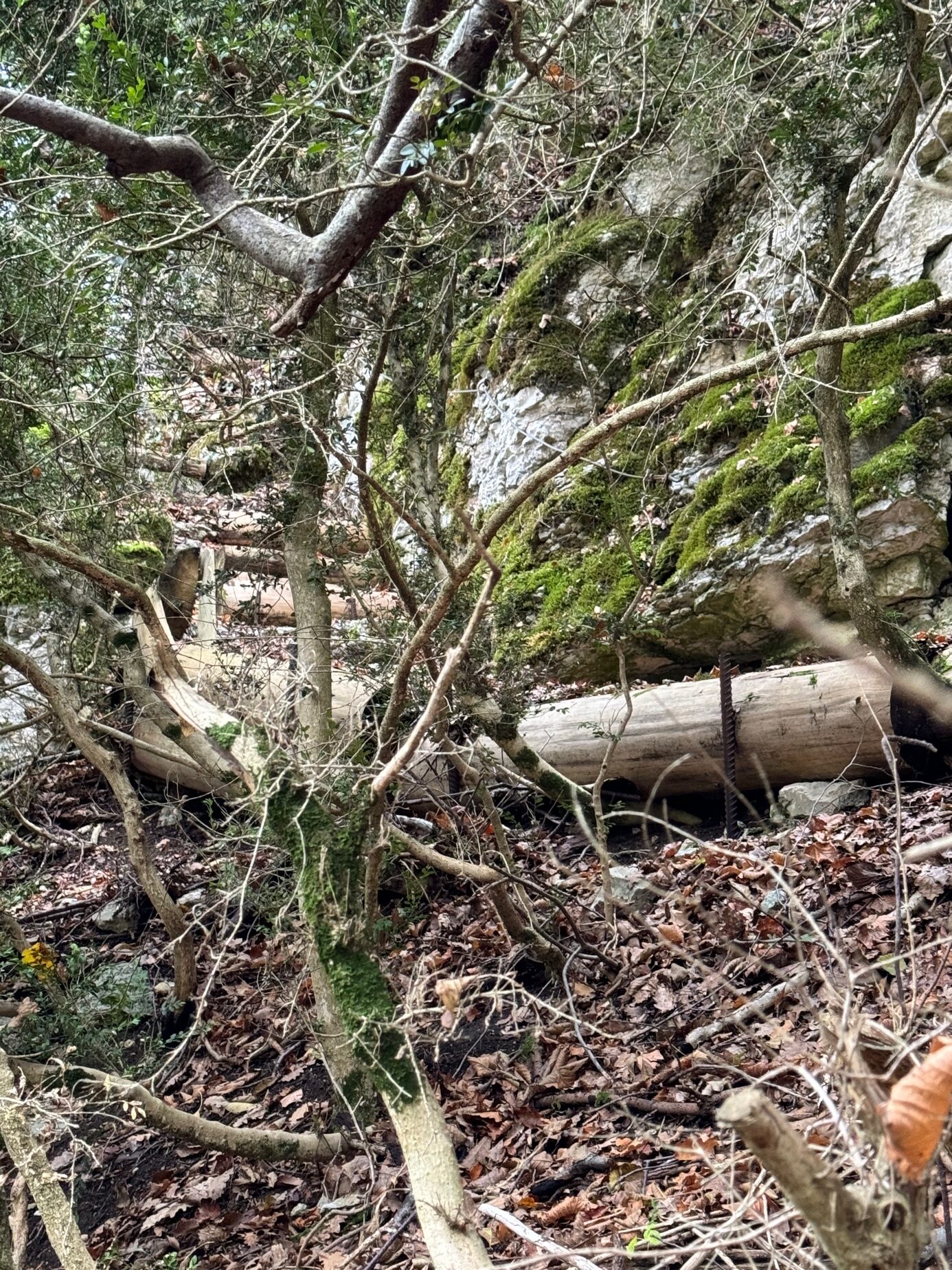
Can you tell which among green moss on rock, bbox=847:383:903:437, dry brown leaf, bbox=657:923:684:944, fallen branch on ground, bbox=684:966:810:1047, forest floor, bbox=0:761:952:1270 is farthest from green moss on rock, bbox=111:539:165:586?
green moss on rock, bbox=847:383:903:437

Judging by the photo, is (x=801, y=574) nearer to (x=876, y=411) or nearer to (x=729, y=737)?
(x=876, y=411)

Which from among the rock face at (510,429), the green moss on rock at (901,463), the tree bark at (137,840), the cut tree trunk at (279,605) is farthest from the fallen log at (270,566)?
the green moss on rock at (901,463)

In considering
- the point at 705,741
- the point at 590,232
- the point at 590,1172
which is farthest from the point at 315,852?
the point at 590,232

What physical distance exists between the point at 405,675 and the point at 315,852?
0.75 metres

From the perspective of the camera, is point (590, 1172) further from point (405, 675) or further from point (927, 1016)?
point (405, 675)

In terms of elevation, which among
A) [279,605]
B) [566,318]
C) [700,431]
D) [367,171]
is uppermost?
[566,318]

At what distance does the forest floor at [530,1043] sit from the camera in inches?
123

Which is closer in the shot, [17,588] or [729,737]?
[729,737]

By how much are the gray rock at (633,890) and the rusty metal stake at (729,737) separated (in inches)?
23.8

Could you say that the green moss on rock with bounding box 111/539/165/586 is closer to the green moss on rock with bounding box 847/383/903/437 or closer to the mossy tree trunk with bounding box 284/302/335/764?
the mossy tree trunk with bounding box 284/302/335/764

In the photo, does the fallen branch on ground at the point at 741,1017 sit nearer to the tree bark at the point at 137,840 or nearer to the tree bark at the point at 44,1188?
the tree bark at the point at 44,1188

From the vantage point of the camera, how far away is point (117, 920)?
648 centimetres

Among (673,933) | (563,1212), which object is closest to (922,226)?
(673,933)

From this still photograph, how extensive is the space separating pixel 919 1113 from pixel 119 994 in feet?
17.6
